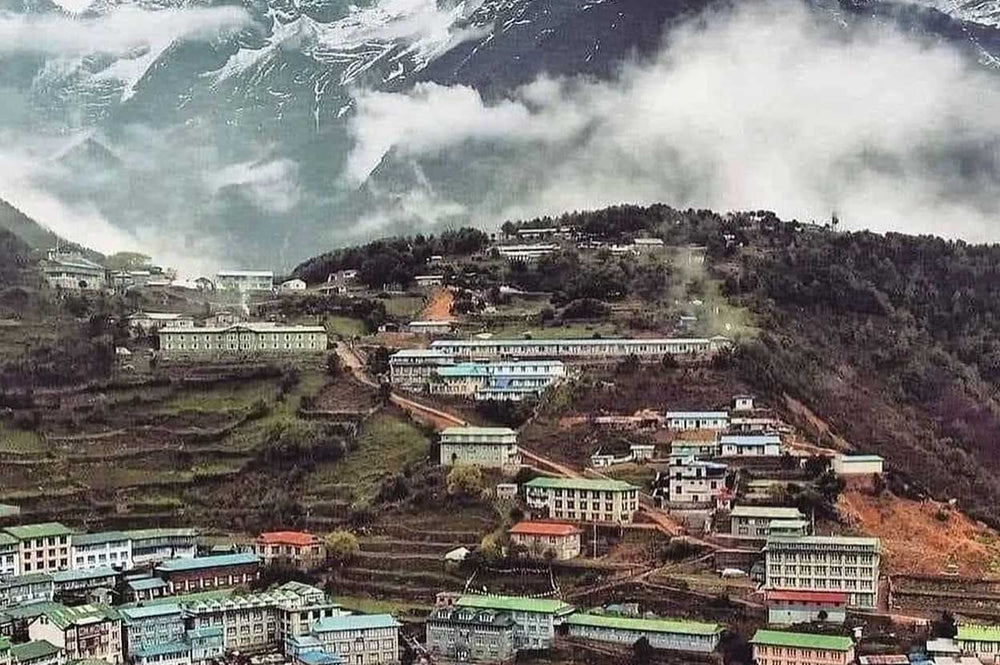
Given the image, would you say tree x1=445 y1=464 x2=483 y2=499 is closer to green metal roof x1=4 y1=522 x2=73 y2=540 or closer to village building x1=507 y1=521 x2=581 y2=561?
village building x1=507 y1=521 x2=581 y2=561

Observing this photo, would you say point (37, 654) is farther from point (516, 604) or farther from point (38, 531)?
point (516, 604)

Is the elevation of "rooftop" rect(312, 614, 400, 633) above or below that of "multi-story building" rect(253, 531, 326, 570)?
below

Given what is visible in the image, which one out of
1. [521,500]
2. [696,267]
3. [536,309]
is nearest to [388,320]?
[536,309]

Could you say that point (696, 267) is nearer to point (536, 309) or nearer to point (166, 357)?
point (536, 309)

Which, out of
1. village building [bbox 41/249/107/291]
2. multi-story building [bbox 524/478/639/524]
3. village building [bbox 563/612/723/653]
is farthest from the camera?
village building [bbox 41/249/107/291]

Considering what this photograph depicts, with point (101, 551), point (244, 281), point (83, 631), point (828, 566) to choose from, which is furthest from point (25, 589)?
point (244, 281)

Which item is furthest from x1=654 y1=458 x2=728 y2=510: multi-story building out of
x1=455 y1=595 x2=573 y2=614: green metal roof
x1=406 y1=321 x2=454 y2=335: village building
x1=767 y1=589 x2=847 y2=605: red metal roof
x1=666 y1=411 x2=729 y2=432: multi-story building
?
x1=406 y1=321 x2=454 y2=335: village building
